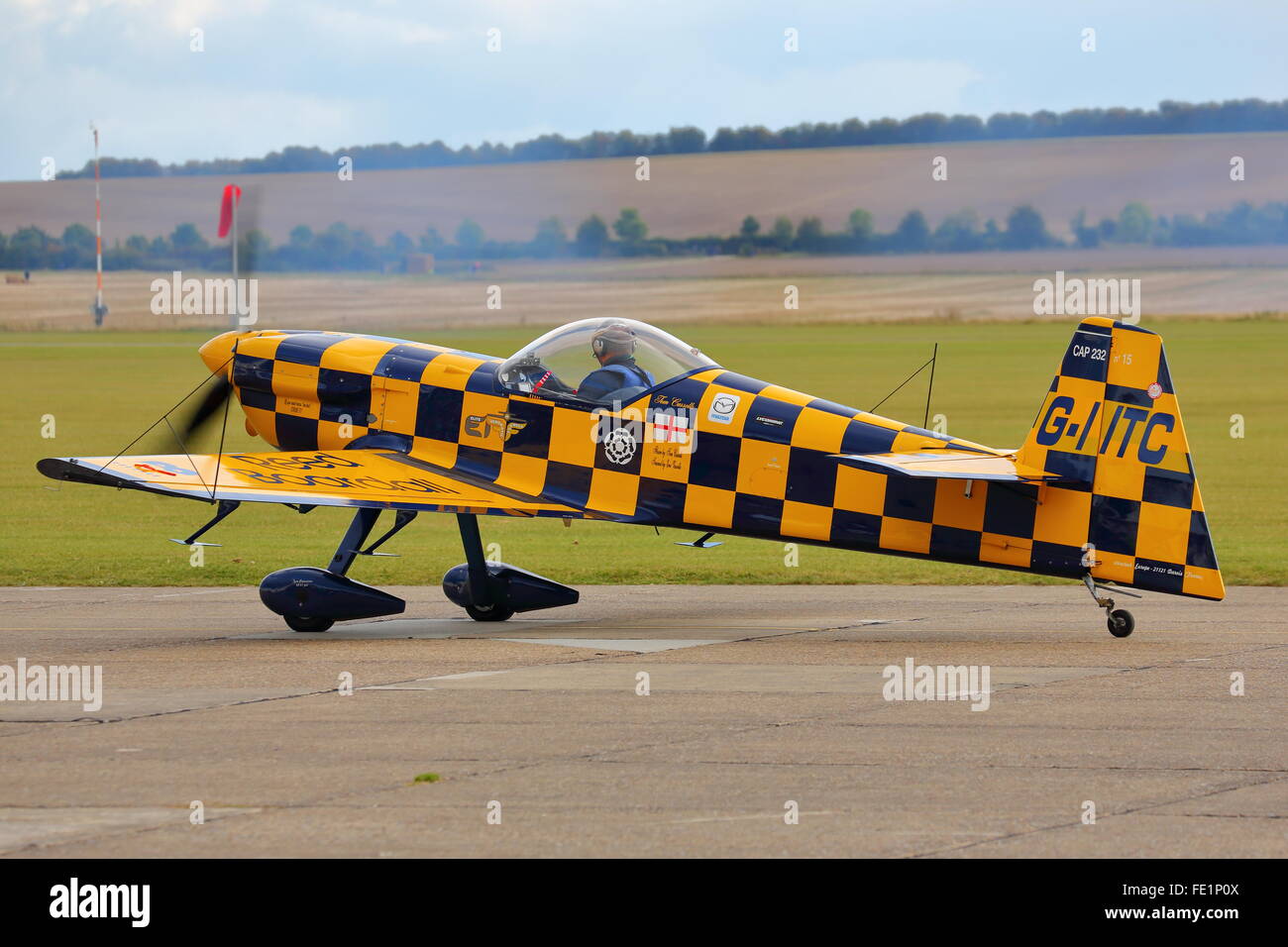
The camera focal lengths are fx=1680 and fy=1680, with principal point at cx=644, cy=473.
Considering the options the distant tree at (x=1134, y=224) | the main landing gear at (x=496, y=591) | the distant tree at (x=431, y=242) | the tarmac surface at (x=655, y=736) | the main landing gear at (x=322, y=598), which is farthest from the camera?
the distant tree at (x=1134, y=224)

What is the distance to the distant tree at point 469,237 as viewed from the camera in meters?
93.4

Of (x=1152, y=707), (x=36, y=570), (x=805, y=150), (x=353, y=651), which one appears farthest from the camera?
(x=805, y=150)

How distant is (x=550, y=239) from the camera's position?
97188mm

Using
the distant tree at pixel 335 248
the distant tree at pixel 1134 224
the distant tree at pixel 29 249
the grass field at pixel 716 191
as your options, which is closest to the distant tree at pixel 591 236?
the grass field at pixel 716 191

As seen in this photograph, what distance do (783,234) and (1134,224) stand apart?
2241 centimetres

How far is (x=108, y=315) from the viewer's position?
8400 centimetres

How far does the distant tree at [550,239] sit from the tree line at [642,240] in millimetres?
83

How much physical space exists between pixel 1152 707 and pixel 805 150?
130 meters

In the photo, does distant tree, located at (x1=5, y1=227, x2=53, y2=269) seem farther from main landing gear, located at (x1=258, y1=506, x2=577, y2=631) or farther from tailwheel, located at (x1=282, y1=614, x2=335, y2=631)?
tailwheel, located at (x1=282, y1=614, x2=335, y2=631)

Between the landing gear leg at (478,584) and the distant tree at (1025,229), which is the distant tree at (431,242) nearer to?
the distant tree at (1025,229)

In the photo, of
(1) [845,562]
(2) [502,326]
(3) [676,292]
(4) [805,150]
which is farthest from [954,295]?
(1) [845,562]

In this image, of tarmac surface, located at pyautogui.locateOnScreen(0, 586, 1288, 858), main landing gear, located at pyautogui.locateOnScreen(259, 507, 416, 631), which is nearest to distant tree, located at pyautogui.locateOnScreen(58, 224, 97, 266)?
tarmac surface, located at pyautogui.locateOnScreen(0, 586, 1288, 858)

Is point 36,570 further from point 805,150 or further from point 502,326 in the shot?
point 805,150

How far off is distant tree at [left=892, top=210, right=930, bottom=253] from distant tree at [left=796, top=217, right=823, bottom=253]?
4900 mm
